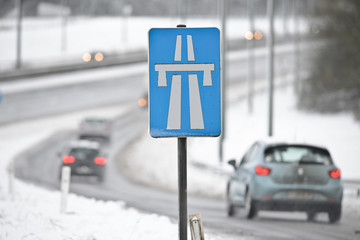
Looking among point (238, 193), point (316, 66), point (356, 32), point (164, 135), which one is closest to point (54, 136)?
point (316, 66)

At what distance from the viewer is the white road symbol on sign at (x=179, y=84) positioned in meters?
6.78

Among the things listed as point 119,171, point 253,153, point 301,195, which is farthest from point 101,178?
point 301,195

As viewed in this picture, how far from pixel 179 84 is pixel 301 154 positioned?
7.96 meters

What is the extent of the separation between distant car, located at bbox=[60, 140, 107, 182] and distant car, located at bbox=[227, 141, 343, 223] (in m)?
16.4

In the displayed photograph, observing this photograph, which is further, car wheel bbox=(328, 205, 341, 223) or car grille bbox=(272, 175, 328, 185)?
car wheel bbox=(328, 205, 341, 223)

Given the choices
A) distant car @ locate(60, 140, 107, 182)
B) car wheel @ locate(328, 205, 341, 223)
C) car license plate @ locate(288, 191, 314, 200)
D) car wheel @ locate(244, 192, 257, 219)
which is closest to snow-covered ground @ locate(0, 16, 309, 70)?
distant car @ locate(60, 140, 107, 182)

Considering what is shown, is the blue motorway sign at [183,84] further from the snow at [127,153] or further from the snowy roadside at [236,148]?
the snowy roadside at [236,148]

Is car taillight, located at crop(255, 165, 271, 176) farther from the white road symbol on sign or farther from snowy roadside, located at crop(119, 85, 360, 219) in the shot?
the white road symbol on sign

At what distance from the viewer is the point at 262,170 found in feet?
47.0

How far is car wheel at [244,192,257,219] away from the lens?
48.0ft

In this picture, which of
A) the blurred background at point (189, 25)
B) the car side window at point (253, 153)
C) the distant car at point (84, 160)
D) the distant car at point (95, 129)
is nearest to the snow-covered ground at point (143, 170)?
the distant car at point (95, 129)

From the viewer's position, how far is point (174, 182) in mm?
31219

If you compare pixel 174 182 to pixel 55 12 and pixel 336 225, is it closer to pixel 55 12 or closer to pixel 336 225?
pixel 336 225

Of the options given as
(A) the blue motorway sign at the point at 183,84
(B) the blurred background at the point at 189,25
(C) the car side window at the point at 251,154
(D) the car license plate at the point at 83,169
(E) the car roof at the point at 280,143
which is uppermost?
(B) the blurred background at the point at 189,25
